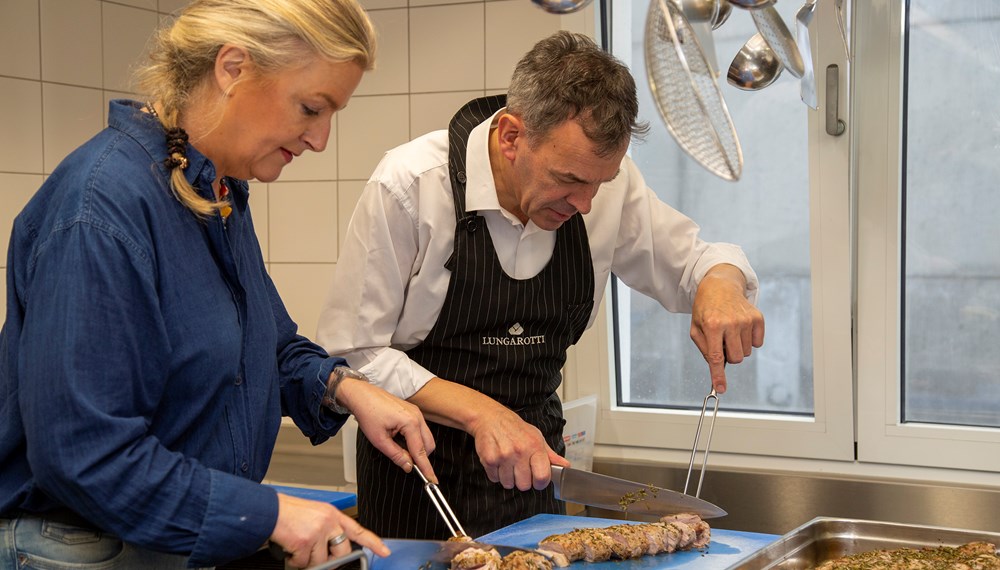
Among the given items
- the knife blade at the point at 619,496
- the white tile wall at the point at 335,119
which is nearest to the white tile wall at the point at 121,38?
the white tile wall at the point at 335,119

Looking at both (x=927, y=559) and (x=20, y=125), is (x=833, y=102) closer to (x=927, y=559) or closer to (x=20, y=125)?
(x=927, y=559)

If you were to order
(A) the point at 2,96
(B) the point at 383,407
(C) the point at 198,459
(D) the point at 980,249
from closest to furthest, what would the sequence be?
(C) the point at 198,459, (B) the point at 383,407, (D) the point at 980,249, (A) the point at 2,96

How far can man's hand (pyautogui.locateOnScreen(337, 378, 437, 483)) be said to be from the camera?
1.41 metres

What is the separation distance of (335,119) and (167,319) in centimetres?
182

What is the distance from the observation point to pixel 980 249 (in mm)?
2363

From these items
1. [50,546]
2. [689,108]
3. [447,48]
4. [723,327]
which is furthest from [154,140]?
[447,48]

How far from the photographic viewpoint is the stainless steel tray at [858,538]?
1.48m

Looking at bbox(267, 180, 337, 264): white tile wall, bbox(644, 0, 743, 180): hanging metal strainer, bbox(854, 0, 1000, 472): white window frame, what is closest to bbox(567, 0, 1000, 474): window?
bbox(854, 0, 1000, 472): white window frame

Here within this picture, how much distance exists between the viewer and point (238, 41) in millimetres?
1066

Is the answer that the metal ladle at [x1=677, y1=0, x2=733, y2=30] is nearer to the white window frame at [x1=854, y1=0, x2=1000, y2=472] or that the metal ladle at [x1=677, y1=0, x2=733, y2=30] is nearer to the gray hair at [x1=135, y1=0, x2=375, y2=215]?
the gray hair at [x1=135, y1=0, x2=375, y2=215]

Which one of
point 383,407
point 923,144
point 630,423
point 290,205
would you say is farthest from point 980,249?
point 290,205

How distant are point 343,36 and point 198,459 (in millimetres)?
492

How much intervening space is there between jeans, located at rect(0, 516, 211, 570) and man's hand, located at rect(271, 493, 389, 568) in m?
0.19

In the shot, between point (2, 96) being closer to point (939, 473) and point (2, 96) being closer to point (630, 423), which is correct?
point (630, 423)
